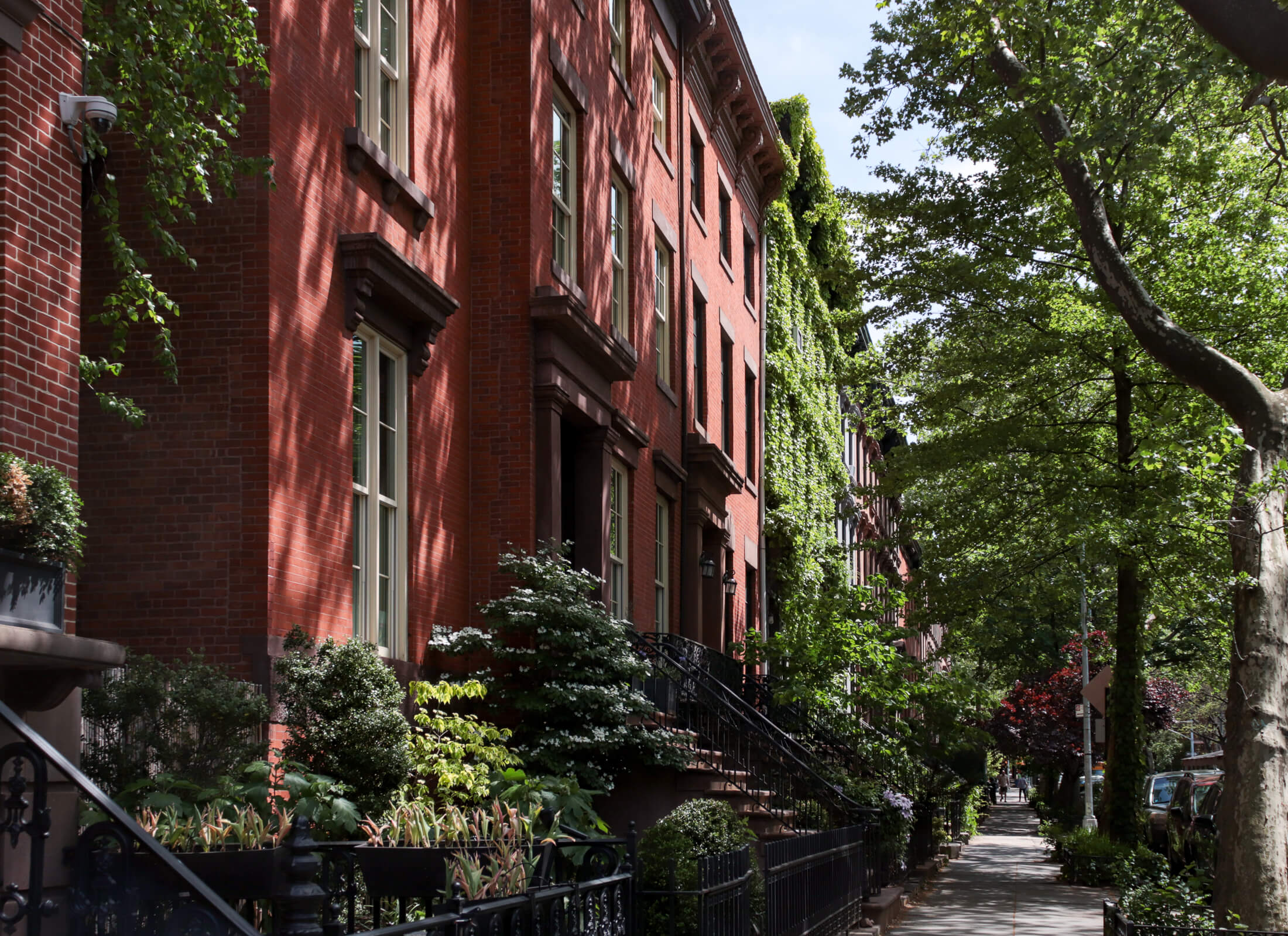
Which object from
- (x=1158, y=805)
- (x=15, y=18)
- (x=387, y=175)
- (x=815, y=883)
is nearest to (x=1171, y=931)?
(x=815, y=883)

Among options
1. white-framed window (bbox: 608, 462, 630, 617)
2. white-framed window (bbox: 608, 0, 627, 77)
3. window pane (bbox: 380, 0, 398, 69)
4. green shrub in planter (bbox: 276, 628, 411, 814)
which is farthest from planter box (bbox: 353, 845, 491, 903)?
white-framed window (bbox: 608, 0, 627, 77)

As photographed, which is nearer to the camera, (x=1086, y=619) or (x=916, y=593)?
(x=916, y=593)

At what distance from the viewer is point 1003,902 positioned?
63.8ft

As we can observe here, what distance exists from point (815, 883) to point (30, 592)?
8586mm

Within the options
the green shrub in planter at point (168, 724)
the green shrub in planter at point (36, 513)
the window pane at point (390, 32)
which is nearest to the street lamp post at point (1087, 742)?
the window pane at point (390, 32)

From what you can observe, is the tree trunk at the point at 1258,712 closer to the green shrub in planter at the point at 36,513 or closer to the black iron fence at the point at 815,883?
the black iron fence at the point at 815,883

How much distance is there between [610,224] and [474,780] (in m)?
8.81

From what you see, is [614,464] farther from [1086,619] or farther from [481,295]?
[1086,619]

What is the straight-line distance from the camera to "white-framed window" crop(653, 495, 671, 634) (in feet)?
68.5

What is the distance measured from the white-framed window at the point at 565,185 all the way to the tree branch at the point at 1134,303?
494 centimetres

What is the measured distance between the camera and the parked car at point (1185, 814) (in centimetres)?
2142

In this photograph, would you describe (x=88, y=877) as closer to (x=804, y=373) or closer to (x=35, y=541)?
(x=35, y=541)

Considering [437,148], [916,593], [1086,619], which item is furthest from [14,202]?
[1086,619]

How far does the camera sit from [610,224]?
59.2 feet
